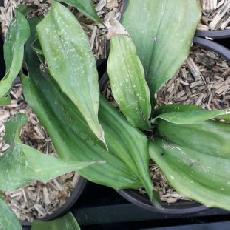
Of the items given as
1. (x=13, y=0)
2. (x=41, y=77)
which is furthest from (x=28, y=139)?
(x=13, y=0)

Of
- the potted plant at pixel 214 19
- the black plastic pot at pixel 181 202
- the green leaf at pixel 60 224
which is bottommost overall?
the green leaf at pixel 60 224

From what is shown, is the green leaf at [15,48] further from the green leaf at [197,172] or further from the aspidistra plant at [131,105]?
the green leaf at [197,172]

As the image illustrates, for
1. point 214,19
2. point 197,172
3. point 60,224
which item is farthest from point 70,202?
point 214,19

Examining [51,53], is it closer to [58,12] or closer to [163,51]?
[58,12]

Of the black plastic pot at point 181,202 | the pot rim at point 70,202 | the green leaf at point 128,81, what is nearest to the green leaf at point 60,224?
the pot rim at point 70,202

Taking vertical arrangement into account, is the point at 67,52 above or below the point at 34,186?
above

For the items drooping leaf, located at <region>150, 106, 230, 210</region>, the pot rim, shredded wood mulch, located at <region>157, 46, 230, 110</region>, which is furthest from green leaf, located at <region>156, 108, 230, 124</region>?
the pot rim

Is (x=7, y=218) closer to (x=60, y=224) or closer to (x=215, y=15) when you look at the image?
(x=60, y=224)
